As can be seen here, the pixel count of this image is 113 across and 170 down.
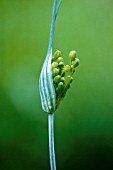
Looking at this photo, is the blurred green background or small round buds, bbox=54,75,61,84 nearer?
small round buds, bbox=54,75,61,84

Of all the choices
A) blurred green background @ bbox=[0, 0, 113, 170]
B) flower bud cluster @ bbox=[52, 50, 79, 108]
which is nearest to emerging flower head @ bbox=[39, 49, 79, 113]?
flower bud cluster @ bbox=[52, 50, 79, 108]

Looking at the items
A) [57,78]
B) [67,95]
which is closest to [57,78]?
[57,78]

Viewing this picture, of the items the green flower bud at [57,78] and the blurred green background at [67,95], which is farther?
the blurred green background at [67,95]

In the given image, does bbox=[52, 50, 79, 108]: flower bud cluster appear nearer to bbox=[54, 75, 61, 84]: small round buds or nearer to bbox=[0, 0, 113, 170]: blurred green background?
bbox=[54, 75, 61, 84]: small round buds

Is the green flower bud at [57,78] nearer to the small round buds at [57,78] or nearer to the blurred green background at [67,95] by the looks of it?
the small round buds at [57,78]

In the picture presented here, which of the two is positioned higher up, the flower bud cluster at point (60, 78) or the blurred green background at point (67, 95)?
the blurred green background at point (67, 95)

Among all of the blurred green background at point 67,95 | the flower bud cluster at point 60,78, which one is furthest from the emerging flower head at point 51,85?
the blurred green background at point 67,95
